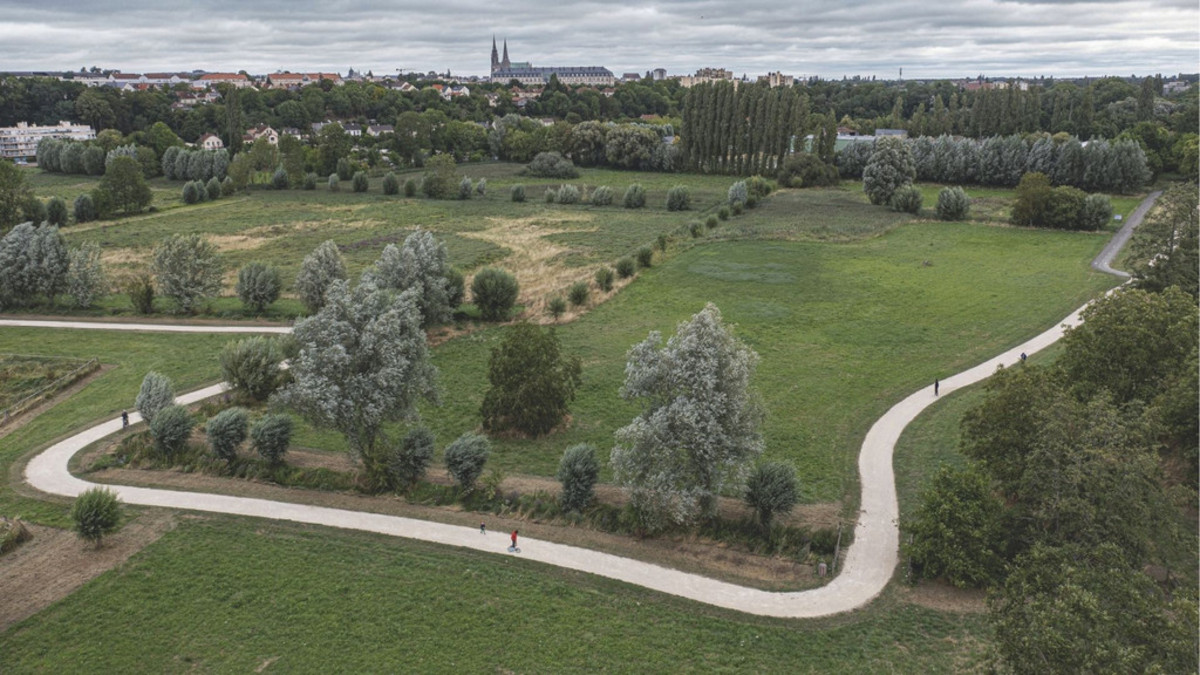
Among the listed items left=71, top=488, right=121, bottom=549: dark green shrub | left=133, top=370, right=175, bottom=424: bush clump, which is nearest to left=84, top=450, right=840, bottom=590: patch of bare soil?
left=133, top=370, right=175, bottom=424: bush clump

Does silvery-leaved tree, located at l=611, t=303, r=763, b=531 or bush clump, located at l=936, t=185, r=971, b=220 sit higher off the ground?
bush clump, located at l=936, t=185, r=971, b=220

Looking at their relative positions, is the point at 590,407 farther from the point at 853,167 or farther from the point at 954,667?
the point at 853,167

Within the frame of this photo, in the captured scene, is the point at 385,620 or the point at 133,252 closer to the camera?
the point at 385,620

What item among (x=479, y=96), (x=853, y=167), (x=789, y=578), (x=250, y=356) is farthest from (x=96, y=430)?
(x=479, y=96)

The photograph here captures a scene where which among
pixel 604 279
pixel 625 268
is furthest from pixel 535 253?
pixel 604 279

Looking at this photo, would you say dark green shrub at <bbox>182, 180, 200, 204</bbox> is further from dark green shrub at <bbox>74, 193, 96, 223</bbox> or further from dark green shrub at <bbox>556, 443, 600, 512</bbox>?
dark green shrub at <bbox>556, 443, 600, 512</bbox>

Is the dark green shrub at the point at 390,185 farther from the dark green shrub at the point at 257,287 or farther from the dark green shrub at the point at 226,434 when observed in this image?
the dark green shrub at the point at 226,434
